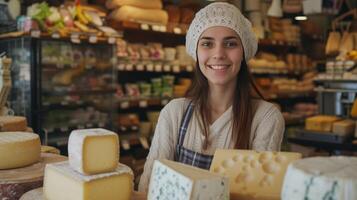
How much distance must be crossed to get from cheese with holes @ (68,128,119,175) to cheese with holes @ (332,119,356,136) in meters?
3.02

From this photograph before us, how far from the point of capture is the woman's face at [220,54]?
5.33ft

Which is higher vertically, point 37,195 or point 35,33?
point 35,33

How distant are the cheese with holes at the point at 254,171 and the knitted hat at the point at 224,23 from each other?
2.51 ft

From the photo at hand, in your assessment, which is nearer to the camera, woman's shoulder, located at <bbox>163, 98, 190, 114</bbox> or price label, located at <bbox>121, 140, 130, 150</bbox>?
woman's shoulder, located at <bbox>163, 98, 190, 114</bbox>

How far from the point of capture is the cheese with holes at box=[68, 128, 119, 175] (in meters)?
0.96

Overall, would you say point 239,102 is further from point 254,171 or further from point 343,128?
point 343,128

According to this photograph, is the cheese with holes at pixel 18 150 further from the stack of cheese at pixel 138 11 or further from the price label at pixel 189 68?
the price label at pixel 189 68

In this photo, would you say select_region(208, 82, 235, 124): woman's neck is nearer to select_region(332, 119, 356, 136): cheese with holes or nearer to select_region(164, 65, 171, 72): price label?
select_region(332, 119, 356, 136): cheese with holes

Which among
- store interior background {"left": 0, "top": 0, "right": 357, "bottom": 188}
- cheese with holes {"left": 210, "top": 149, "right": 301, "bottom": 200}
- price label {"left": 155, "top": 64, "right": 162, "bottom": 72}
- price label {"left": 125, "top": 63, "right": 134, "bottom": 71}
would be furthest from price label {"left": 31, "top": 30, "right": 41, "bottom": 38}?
cheese with holes {"left": 210, "top": 149, "right": 301, "bottom": 200}

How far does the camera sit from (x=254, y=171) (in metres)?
0.96

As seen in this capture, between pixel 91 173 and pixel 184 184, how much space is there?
0.98 ft

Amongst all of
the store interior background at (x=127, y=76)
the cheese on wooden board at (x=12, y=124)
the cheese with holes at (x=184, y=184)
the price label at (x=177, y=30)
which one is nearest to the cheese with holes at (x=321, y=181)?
the cheese with holes at (x=184, y=184)

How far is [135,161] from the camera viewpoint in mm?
4598

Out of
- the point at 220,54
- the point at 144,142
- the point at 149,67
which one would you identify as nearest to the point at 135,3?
the point at 149,67
